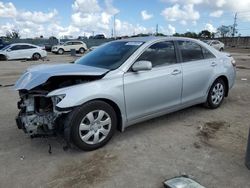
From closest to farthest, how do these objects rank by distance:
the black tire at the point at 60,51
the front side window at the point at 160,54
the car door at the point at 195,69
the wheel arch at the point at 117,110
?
the wheel arch at the point at 117,110 → the front side window at the point at 160,54 → the car door at the point at 195,69 → the black tire at the point at 60,51

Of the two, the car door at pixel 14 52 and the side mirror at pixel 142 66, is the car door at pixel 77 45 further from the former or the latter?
the side mirror at pixel 142 66

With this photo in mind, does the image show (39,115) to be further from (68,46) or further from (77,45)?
(68,46)

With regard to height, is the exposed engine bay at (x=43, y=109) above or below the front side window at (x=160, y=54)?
below

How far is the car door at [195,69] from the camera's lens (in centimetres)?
482

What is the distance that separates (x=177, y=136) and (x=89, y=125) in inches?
58.2

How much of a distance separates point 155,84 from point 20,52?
19607mm

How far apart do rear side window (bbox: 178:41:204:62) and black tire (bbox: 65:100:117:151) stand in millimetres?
1885

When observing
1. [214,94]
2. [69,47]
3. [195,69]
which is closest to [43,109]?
[195,69]

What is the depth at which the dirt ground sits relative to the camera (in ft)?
10.1

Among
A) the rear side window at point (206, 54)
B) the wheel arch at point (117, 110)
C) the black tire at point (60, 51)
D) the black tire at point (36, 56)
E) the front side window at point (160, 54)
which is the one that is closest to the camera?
the wheel arch at point (117, 110)

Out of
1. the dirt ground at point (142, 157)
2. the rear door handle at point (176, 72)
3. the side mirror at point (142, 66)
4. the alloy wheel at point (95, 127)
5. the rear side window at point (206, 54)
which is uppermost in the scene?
the rear side window at point (206, 54)

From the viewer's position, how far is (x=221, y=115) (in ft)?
17.3

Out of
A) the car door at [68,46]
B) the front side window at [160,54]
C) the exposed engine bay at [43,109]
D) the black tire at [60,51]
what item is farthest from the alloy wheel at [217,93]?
the car door at [68,46]

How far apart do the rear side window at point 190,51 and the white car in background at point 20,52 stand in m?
18.9
